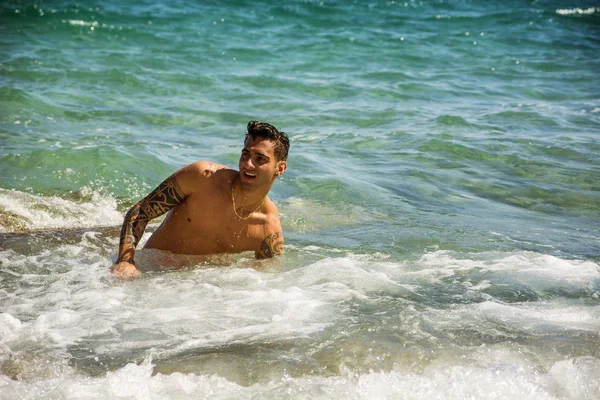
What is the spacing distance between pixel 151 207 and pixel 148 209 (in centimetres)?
2

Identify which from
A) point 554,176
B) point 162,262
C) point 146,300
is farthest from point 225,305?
point 554,176

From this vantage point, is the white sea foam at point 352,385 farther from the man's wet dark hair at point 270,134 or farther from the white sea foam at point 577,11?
the white sea foam at point 577,11

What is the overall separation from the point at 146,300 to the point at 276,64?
1041cm

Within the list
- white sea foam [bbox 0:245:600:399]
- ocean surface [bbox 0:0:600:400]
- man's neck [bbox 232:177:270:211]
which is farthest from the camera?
man's neck [bbox 232:177:270:211]

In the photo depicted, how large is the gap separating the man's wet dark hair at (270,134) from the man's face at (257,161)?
23 mm

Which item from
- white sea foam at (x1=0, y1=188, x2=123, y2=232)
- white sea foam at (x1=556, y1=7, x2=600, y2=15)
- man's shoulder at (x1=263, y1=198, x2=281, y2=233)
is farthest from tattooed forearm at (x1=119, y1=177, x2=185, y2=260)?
white sea foam at (x1=556, y1=7, x2=600, y2=15)

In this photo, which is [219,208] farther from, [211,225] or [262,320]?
[262,320]

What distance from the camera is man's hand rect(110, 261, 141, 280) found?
482cm

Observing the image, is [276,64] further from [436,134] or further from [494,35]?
[494,35]

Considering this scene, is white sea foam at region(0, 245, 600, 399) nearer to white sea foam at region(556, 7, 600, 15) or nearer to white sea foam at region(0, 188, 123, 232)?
white sea foam at region(0, 188, 123, 232)

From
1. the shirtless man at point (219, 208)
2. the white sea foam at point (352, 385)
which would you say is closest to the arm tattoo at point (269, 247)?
the shirtless man at point (219, 208)

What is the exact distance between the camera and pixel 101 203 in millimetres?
6855

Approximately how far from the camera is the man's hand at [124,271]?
4820 millimetres

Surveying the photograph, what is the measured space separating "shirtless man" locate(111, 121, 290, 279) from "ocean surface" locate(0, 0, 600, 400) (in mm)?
163
